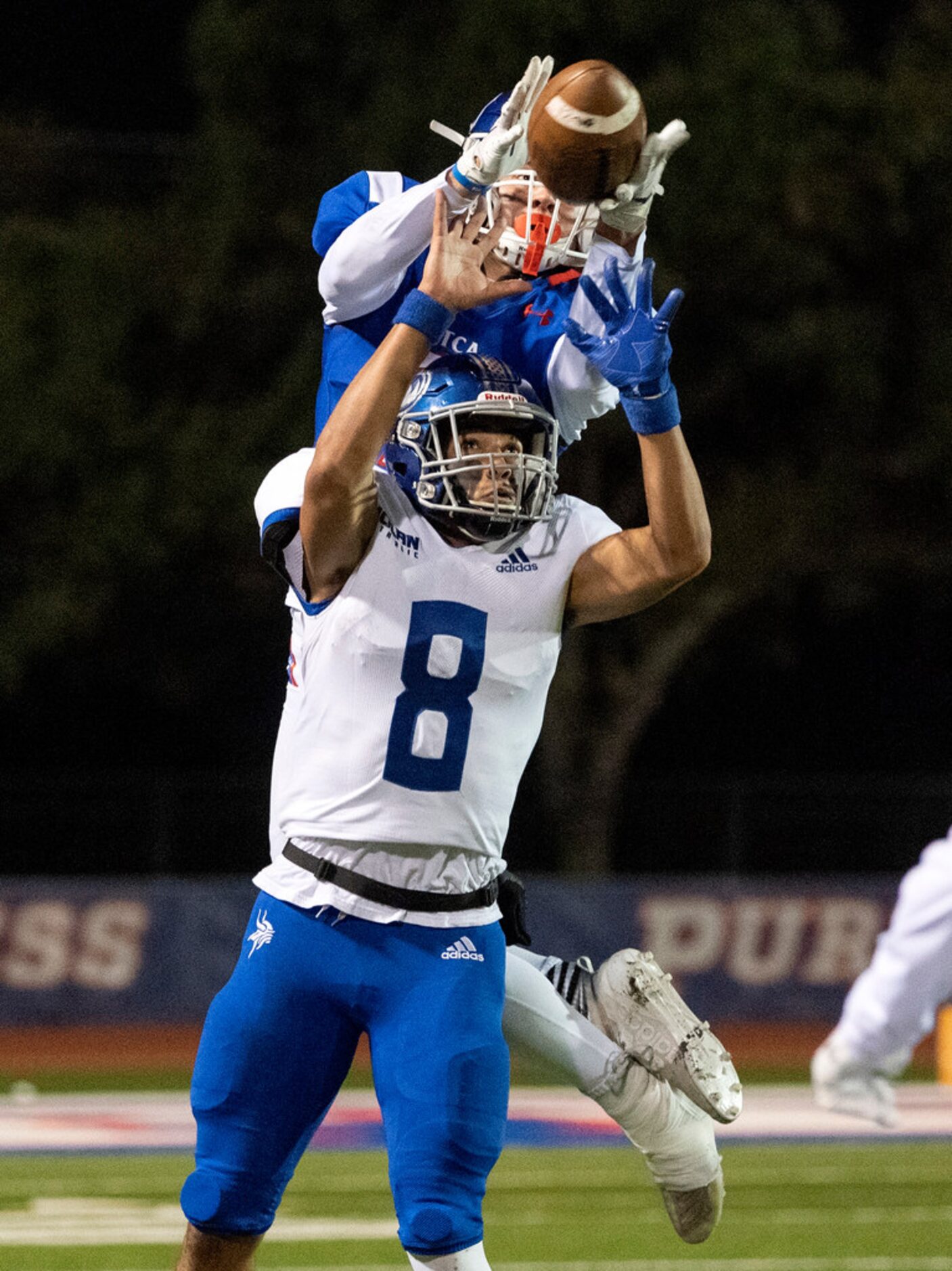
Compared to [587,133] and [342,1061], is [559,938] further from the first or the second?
[587,133]

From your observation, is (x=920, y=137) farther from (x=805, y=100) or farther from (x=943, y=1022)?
(x=943, y=1022)

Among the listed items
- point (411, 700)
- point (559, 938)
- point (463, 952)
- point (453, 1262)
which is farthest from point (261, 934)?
point (559, 938)

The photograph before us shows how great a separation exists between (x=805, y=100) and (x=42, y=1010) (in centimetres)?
857

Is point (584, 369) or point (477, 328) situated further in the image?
point (477, 328)

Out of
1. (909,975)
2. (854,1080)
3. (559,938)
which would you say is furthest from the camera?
(559,938)

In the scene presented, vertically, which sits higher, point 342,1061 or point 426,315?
point 426,315

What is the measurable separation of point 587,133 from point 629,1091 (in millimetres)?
1745

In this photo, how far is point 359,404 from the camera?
3537 millimetres

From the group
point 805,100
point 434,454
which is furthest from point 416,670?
point 805,100

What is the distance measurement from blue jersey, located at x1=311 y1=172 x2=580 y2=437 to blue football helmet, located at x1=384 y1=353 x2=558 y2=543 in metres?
0.11

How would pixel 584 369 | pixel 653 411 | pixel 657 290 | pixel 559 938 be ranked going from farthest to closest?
pixel 657 290 < pixel 559 938 < pixel 584 369 < pixel 653 411

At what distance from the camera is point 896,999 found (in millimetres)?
5750

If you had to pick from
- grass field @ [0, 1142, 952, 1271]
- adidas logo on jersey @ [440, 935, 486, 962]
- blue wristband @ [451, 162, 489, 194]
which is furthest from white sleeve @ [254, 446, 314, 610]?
grass field @ [0, 1142, 952, 1271]

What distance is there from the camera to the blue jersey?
155 inches
